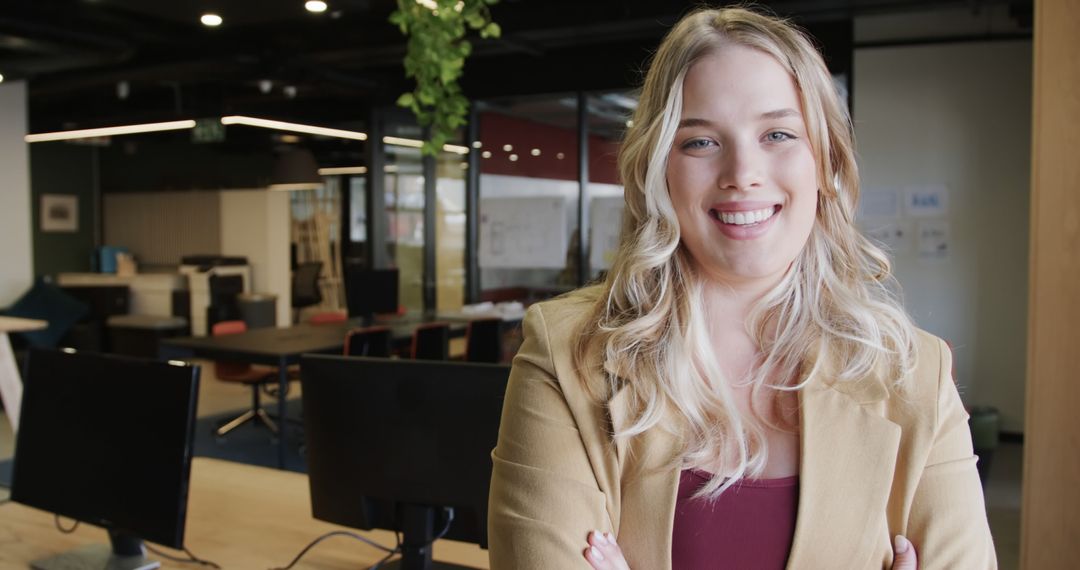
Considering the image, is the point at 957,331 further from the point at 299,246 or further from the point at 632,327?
the point at 299,246

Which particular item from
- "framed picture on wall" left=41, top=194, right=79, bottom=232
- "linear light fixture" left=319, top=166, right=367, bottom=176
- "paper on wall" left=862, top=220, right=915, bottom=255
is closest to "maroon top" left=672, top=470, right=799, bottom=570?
"paper on wall" left=862, top=220, right=915, bottom=255

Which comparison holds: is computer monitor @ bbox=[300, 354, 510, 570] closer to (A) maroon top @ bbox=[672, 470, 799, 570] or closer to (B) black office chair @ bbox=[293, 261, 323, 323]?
(A) maroon top @ bbox=[672, 470, 799, 570]

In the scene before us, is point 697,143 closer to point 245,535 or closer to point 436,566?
point 436,566

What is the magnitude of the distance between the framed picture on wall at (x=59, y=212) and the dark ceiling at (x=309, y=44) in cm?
401

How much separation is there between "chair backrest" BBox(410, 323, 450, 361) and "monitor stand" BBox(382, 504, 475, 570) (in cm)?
433

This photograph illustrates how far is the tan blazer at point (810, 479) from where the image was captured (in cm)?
125

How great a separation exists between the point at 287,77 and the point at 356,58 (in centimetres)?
65

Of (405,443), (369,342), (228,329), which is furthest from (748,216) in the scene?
(228,329)

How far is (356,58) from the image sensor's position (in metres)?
8.34

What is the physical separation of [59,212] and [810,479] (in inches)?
607

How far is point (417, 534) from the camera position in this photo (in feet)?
6.59

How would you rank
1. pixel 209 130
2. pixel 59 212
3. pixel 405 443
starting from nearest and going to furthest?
pixel 405 443, pixel 209 130, pixel 59 212

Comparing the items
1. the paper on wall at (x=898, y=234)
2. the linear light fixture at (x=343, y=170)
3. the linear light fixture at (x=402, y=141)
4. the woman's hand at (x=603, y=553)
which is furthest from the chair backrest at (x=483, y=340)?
the linear light fixture at (x=343, y=170)

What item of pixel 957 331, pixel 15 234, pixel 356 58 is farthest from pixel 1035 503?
pixel 15 234
